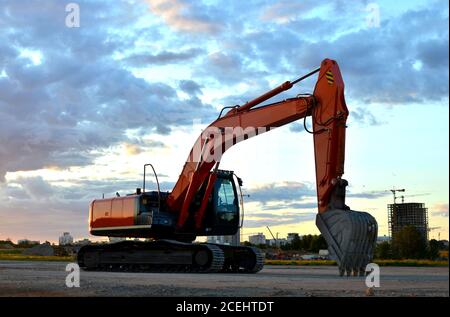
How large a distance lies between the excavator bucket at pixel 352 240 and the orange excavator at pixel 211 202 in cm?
72

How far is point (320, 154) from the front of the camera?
21.6 m

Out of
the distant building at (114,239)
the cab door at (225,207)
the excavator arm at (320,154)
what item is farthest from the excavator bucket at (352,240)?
the distant building at (114,239)

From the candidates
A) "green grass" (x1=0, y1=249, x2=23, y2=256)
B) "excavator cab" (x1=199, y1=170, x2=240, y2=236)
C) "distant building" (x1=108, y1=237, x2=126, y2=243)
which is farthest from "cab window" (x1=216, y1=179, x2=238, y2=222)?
"green grass" (x1=0, y1=249, x2=23, y2=256)

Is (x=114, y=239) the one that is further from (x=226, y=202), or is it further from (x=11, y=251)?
(x=11, y=251)

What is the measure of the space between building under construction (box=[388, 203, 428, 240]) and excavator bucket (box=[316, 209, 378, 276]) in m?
58.9

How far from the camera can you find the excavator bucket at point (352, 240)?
63.4 ft

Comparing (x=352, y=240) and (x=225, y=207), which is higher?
(x=225, y=207)

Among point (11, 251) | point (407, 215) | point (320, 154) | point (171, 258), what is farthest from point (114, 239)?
point (407, 215)

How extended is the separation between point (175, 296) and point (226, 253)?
44.6 feet

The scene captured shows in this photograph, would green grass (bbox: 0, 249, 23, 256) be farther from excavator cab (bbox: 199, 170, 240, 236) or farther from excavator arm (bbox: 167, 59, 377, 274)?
excavator cab (bbox: 199, 170, 240, 236)

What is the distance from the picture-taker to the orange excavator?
21344 millimetres

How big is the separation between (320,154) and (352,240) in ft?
11.3

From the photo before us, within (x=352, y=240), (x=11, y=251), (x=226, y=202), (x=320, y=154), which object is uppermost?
(x=320, y=154)

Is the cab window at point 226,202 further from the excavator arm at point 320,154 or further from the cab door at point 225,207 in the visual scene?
the excavator arm at point 320,154
